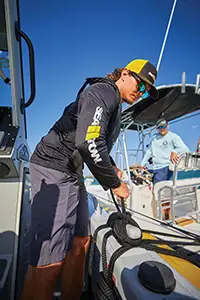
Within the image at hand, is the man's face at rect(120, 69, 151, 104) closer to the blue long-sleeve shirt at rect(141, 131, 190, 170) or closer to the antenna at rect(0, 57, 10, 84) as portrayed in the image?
the antenna at rect(0, 57, 10, 84)

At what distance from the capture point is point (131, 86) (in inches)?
48.4

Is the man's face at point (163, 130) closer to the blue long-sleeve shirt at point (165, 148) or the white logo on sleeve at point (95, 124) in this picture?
the blue long-sleeve shirt at point (165, 148)

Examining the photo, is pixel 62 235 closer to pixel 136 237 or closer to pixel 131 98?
pixel 136 237

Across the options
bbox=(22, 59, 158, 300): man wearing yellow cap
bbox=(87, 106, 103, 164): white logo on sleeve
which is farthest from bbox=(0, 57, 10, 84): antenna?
bbox=(87, 106, 103, 164): white logo on sleeve

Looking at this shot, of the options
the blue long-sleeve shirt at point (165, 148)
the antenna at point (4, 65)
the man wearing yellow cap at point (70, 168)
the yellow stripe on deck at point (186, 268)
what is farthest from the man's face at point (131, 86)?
the blue long-sleeve shirt at point (165, 148)

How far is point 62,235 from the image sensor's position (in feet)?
3.44

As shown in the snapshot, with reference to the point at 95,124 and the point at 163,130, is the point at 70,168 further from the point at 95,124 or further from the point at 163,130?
the point at 163,130

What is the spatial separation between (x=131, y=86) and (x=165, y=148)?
2.30 meters

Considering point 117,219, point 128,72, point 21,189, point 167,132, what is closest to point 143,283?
point 117,219

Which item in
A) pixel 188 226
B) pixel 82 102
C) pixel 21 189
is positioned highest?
pixel 82 102

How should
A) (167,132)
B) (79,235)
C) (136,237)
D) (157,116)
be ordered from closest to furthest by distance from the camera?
(136,237) < (79,235) < (167,132) < (157,116)

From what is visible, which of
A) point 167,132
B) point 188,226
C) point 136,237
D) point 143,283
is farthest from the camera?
point 167,132

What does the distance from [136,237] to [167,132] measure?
2821mm

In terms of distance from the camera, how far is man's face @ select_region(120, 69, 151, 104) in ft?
4.01
